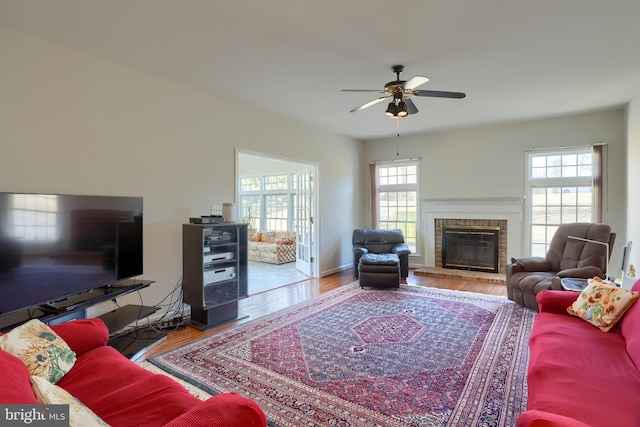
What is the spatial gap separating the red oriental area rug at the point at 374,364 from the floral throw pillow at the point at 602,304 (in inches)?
23.8

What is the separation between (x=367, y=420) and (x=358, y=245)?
13.8 ft

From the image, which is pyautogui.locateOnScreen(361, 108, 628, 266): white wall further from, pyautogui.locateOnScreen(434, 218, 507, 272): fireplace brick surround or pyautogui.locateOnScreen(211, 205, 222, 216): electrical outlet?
pyautogui.locateOnScreen(211, 205, 222, 216): electrical outlet

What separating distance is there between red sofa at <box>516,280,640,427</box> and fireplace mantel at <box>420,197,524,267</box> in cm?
353

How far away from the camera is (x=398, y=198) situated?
23.3 ft

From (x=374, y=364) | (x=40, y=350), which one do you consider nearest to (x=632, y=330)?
(x=374, y=364)

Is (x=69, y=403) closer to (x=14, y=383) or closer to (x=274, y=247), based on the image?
(x=14, y=383)

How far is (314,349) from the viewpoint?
302 centimetres

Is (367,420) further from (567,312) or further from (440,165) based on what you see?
(440,165)

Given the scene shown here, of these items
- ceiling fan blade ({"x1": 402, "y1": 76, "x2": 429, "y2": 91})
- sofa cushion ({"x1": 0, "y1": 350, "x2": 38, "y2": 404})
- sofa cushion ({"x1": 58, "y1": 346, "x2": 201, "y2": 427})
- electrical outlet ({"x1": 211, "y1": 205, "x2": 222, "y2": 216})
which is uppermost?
ceiling fan blade ({"x1": 402, "y1": 76, "x2": 429, "y2": 91})

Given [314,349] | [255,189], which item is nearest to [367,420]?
[314,349]

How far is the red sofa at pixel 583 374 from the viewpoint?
1377mm

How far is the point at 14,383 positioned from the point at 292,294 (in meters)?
3.89

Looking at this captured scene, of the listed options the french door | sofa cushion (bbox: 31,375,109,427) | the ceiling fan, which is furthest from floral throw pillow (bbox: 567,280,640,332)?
the french door

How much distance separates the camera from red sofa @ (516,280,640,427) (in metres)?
1.38
